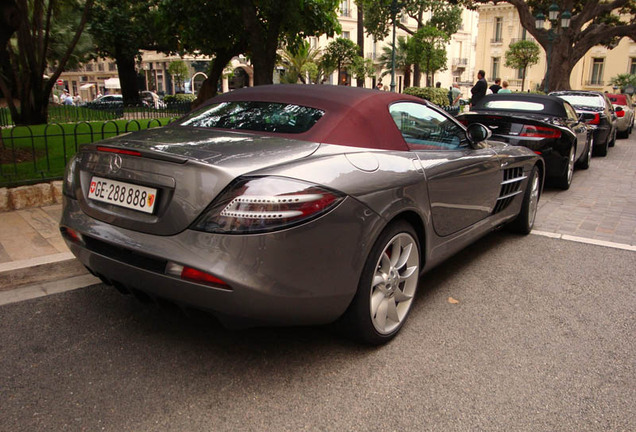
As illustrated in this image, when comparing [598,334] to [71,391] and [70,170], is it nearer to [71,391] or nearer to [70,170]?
[71,391]

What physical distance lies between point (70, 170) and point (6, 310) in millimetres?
1132

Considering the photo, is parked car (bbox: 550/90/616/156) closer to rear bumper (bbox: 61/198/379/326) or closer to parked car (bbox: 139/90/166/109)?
rear bumper (bbox: 61/198/379/326)

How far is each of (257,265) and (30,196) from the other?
457cm

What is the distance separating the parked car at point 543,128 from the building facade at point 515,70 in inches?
2064

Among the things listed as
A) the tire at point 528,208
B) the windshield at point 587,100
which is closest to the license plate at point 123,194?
the tire at point 528,208


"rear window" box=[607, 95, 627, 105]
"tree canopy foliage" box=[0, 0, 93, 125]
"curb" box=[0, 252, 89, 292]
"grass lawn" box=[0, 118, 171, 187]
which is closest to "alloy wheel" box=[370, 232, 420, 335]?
"curb" box=[0, 252, 89, 292]

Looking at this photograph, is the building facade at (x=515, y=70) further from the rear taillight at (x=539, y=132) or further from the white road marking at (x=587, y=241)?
the white road marking at (x=587, y=241)

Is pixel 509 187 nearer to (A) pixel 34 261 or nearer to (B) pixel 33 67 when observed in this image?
(A) pixel 34 261

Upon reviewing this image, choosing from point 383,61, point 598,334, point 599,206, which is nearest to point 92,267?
point 598,334

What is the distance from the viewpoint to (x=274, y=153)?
8.71 ft

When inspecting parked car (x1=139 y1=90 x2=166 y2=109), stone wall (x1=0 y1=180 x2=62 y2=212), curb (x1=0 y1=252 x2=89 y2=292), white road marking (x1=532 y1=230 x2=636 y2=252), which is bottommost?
white road marking (x1=532 y1=230 x2=636 y2=252)

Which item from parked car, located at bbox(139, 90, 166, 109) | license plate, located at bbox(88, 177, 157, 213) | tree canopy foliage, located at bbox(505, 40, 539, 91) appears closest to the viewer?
license plate, located at bbox(88, 177, 157, 213)

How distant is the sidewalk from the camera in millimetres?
3832

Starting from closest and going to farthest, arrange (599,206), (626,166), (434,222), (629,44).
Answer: (434,222), (599,206), (626,166), (629,44)
